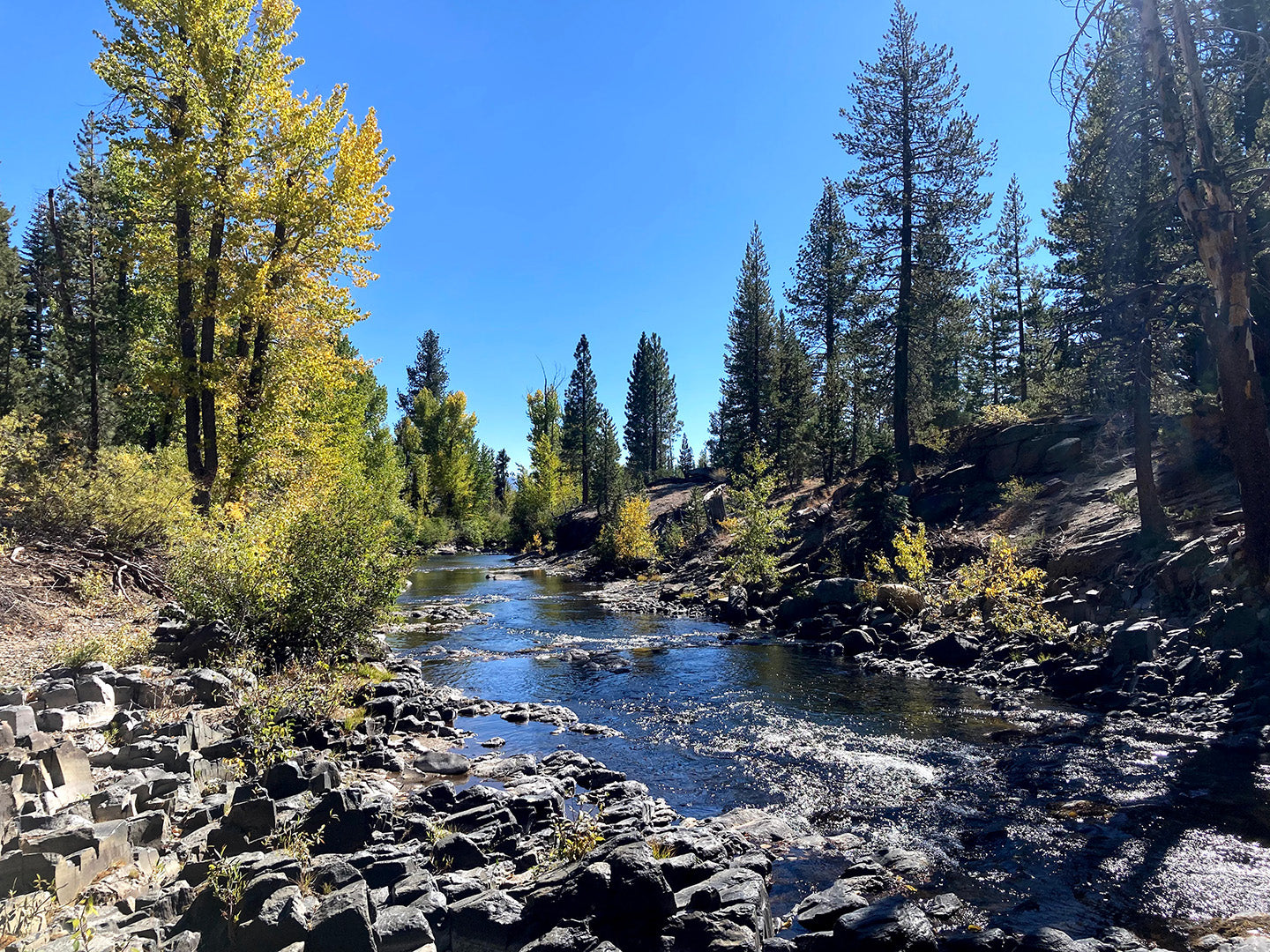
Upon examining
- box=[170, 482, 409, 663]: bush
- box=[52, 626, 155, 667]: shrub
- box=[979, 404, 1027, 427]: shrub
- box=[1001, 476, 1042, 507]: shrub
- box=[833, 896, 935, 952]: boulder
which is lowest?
box=[833, 896, 935, 952]: boulder

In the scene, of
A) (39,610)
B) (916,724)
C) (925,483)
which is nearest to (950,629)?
(916,724)

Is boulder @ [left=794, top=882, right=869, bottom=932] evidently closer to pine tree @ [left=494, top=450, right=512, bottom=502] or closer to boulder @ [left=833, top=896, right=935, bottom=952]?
boulder @ [left=833, top=896, right=935, bottom=952]

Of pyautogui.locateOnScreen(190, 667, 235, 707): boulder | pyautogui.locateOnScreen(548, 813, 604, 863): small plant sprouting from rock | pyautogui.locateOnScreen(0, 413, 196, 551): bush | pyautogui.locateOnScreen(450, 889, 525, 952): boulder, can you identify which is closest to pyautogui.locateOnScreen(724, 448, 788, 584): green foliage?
pyautogui.locateOnScreen(0, 413, 196, 551): bush

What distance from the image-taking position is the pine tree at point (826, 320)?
40875 mm

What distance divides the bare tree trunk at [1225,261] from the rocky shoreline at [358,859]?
9898 millimetres

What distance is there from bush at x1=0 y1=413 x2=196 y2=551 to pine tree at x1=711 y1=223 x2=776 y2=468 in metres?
37.5

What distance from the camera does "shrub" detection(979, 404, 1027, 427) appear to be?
2680 centimetres

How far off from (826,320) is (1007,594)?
3325 centimetres

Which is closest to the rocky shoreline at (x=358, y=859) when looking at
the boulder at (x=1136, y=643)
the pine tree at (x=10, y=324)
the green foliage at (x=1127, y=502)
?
the boulder at (x=1136, y=643)

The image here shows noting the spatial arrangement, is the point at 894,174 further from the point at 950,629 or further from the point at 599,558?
the point at 599,558

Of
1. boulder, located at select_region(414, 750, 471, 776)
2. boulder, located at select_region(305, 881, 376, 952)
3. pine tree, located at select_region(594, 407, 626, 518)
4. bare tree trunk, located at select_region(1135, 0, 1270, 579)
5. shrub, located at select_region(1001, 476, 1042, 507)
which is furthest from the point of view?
pine tree, located at select_region(594, 407, 626, 518)

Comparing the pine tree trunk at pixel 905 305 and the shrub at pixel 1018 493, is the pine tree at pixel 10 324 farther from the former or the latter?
the shrub at pixel 1018 493

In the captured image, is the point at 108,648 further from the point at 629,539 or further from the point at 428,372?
the point at 428,372

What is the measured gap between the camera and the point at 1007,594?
1678cm
